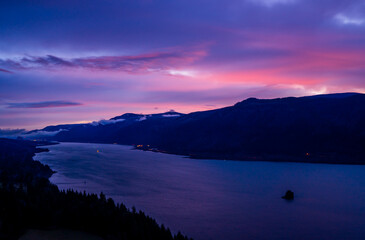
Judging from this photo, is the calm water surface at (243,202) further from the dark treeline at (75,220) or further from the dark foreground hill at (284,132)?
the dark foreground hill at (284,132)

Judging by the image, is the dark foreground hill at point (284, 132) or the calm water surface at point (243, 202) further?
the dark foreground hill at point (284, 132)

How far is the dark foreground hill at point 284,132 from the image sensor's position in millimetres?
120875

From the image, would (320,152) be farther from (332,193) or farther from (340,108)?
(332,193)

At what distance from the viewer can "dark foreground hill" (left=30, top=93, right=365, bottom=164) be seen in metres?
121

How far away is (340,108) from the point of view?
147 metres

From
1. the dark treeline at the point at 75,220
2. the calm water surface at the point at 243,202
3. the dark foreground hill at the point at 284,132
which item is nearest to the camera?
the dark treeline at the point at 75,220

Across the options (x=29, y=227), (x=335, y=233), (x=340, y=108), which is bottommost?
(x=335, y=233)

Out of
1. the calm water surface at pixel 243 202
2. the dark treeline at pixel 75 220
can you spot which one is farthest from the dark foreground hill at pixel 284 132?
the dark treeline at pixel 75 220

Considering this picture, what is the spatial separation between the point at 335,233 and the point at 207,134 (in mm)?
142674

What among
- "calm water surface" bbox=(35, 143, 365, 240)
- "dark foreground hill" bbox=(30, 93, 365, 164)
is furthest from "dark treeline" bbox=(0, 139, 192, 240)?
"dark foreground hill" bbox=(30, 93, 365, 164)

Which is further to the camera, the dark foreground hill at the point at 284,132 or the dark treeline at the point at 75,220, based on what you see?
the dark foreground hill at the point at 284,132

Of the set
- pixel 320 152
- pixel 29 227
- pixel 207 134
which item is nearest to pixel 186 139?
pixel 207 134

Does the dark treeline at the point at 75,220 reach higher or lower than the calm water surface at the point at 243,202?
higher

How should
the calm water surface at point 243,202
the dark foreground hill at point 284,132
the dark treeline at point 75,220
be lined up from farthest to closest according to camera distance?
the dark foreground hill at point 284,132
the calm water surface at point 243,202
the dark treeline at point 75,220
